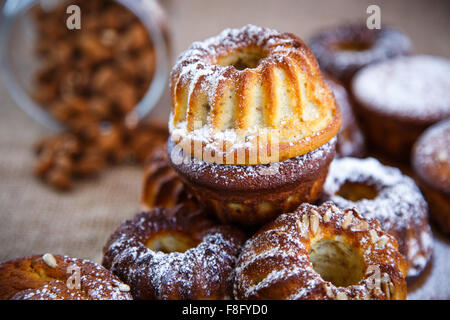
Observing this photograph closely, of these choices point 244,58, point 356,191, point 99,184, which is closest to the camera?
point 244,58

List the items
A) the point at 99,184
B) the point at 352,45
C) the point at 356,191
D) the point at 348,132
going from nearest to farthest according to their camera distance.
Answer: the point at 356,191
the point at 348,132
the point at 99,184
the point at 352,45

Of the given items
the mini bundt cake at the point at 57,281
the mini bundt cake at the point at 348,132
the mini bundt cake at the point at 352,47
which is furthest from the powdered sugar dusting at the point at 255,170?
the mini bundt cake at the point at 352,47

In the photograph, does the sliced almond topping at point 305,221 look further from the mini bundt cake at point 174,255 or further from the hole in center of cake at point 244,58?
the hole in center of cake at point 244,58

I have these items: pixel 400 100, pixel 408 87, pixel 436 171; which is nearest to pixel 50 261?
pixel 436 171

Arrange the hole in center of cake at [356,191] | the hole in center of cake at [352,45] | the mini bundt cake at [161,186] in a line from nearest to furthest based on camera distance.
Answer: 1. the hole in center of cake at [356,191]
2. the mini bundt cake at [161,186]
3. the hole in center of cake at [352,45]

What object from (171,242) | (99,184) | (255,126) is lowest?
(99,184)

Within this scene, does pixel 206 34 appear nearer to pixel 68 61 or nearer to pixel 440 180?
pixel 68 61

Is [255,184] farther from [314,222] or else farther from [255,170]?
[314,222]

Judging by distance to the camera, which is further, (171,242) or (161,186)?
(161,186)
